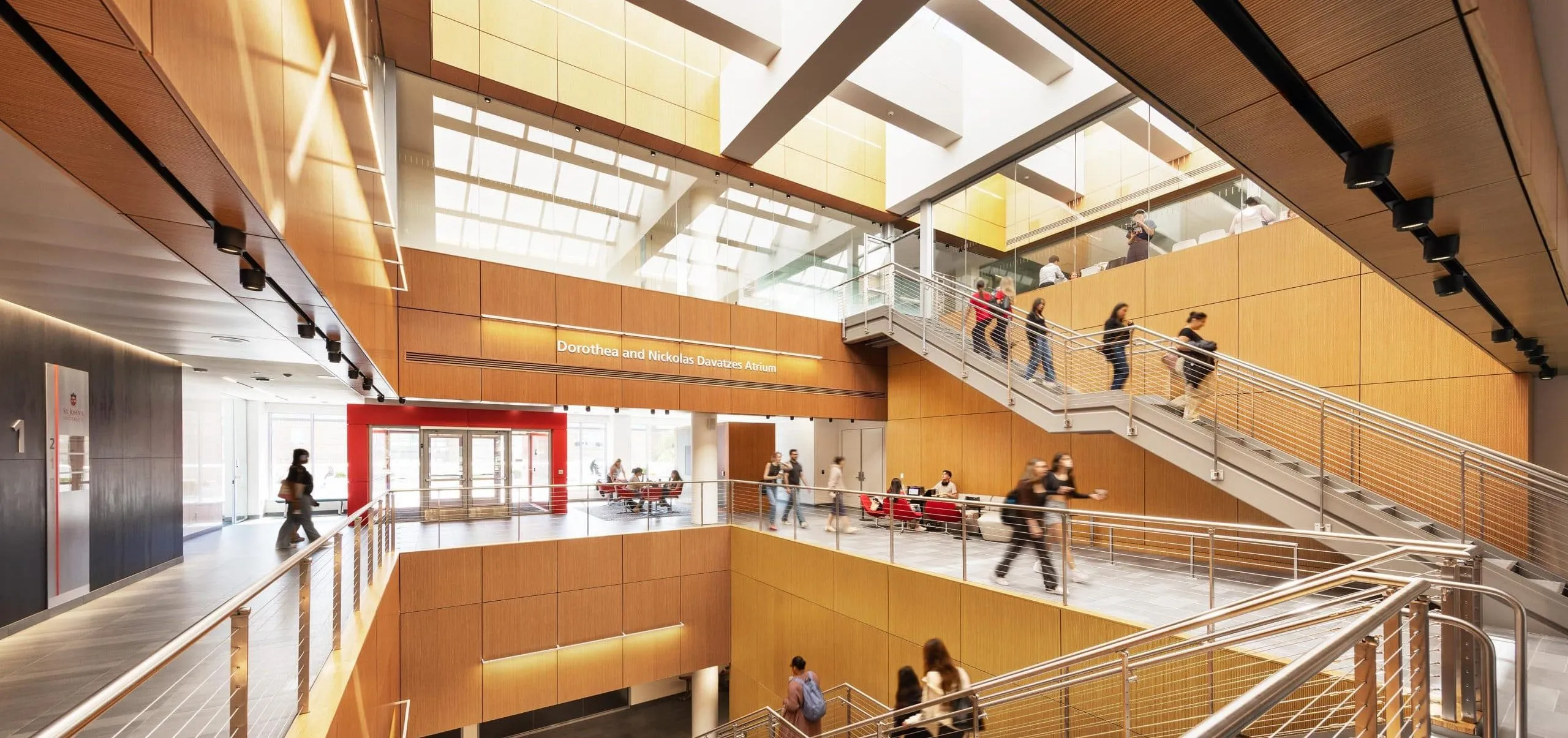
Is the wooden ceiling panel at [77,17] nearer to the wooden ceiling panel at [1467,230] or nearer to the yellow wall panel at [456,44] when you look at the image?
the wooden ceiling panel at [1467,230]

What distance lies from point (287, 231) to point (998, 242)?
38.3 feet

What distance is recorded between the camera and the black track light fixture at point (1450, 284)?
166 inches

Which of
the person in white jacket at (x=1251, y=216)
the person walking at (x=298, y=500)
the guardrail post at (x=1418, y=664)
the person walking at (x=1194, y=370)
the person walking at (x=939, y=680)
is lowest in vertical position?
the person walking at (x=939, y=680)

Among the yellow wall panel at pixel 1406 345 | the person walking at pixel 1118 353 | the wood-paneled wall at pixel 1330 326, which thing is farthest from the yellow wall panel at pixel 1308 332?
the person walking at pixel 1118 353

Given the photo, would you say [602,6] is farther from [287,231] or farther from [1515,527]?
[1515,527]

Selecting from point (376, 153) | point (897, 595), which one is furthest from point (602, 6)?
point (897, 595)

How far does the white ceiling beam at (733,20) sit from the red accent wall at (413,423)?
25.5 ft

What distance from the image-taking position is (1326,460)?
7434mm

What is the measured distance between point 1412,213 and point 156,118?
5.33 metres

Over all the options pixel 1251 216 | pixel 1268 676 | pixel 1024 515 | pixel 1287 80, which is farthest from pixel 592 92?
pixel 1268 676

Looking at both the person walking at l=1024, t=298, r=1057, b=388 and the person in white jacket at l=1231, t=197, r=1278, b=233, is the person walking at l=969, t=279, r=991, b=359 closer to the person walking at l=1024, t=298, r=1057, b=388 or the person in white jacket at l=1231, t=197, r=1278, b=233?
the person walking at l=1024, t=298, r=1057, b=388

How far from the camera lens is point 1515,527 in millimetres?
6238

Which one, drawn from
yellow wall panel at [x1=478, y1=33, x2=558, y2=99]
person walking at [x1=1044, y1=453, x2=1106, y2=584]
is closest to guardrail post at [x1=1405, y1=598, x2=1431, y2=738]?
person walking at [x1=1044, y1=453, x2=1106, y2=584]

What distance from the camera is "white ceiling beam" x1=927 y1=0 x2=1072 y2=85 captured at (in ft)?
29.8
